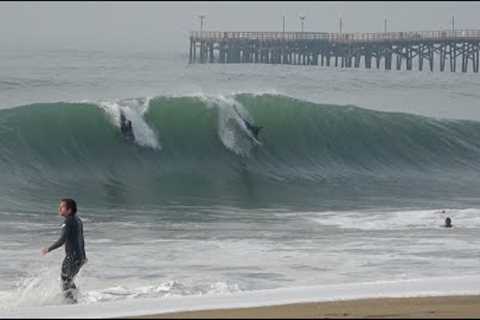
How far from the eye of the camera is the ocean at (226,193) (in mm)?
13281

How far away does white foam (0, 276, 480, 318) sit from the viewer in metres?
8.93

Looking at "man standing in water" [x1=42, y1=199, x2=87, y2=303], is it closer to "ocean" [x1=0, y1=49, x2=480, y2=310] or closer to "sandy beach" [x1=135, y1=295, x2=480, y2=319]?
"ocean" [x1=0, y1=49, x2=480, y2=310]

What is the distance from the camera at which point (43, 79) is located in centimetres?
4956

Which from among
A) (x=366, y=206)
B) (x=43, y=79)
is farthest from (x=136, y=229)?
(x=43, y=79)

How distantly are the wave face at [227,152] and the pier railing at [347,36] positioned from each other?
39.0 m

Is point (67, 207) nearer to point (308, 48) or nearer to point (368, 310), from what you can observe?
point (368, 310)

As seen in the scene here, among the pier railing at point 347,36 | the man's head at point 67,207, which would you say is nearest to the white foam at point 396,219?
the man's head at point 67,207

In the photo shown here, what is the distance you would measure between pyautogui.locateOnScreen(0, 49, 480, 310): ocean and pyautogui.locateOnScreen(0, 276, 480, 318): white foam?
3.08 feet

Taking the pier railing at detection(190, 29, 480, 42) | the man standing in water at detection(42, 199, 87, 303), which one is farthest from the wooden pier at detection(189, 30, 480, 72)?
the man standing in water at detection(42, 199, 87, 303)

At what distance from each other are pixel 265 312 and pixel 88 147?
60.7 feet

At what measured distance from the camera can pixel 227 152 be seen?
1115 inches

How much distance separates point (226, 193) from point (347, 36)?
58.2m

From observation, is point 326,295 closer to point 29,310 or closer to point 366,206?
point 29,310

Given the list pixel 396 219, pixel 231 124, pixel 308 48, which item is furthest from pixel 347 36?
pixel 396 219
